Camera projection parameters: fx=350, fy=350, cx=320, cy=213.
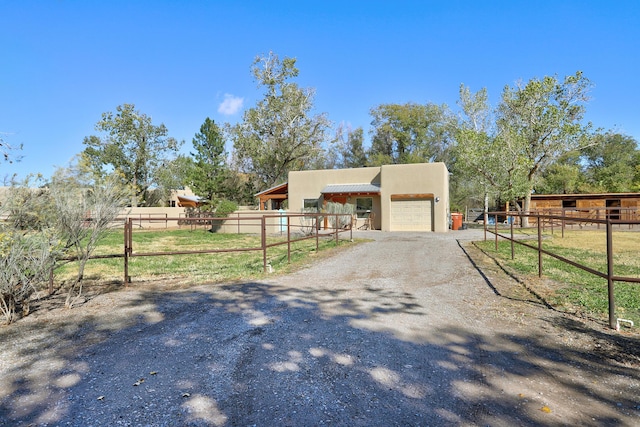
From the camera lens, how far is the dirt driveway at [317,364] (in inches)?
94.4

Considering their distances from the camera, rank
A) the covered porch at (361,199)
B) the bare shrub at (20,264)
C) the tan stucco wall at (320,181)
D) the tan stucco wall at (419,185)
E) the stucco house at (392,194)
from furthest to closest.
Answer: the tan stucco wall at (320,181) → the covered porch at (361,199) → the stucco house at (392,194) → the tan stucco wall at (419,185) → the bare shrub at (20,264)

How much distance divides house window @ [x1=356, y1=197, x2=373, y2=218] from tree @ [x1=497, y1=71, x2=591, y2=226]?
31.1 feet

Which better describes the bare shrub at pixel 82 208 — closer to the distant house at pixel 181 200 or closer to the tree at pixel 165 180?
the tree at pixel 165 180

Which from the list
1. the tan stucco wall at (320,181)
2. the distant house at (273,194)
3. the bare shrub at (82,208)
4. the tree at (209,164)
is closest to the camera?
the bare shrub at (82,208)

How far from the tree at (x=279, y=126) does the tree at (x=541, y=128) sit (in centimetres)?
1717

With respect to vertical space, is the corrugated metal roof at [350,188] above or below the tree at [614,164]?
below

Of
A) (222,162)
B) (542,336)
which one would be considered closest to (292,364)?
(542,336)

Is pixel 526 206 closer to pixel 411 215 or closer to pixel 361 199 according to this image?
pixel 411 215

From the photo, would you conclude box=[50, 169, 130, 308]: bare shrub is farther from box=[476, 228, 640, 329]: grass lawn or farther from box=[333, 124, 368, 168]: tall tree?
box=[333, 124, 368, 168]: tall tree

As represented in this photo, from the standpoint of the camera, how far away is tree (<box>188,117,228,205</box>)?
3175 cm

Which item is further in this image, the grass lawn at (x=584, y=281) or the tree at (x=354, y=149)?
the tree at (x=354, y=149)

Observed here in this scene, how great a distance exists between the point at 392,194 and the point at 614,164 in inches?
1405

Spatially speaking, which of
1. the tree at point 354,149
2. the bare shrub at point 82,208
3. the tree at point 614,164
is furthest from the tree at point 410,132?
the bare shrub at point 82,208

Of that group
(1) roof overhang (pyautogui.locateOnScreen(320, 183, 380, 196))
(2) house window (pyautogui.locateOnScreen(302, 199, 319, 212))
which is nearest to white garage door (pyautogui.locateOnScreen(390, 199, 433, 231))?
(1) roof overhang (pyautogui.locateOnScreen(320, 183, 380, 196))
